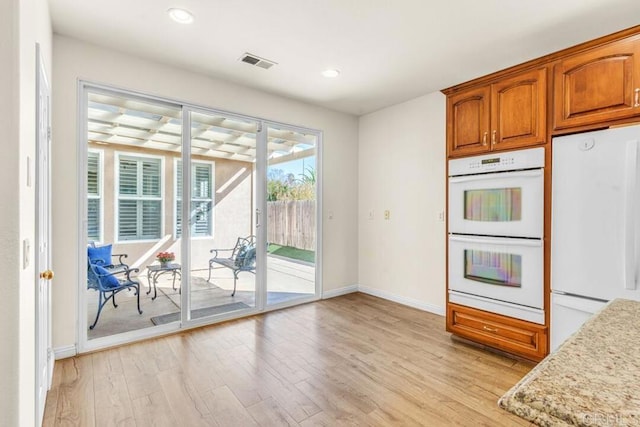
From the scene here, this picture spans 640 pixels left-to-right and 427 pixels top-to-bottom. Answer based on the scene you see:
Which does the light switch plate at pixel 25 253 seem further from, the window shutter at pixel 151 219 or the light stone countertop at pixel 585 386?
the window shutter at pixel 151 219

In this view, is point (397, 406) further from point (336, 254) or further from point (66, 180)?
point (66, 180)

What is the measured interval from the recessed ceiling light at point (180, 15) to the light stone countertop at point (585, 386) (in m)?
2.89

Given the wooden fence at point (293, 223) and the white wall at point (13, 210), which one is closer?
the white wall at point (13, 210)

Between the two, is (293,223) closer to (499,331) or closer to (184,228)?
(184,228)

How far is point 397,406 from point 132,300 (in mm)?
3024

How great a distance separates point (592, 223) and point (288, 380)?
2531 millimetres

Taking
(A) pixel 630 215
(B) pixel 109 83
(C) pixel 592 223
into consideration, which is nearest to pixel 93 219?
(B) pixel 109 83

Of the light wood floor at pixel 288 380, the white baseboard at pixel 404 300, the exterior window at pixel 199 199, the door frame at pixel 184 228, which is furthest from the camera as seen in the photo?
the white baseboard at pixel 404 300

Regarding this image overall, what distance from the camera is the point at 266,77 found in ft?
11.5

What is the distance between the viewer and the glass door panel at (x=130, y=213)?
3.01 metres

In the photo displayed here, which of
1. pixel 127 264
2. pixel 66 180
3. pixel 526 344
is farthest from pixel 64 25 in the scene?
pixel 526 344

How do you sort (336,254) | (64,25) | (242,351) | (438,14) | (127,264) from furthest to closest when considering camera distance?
1. (336,254)
2. (127,264)
3. (242,351)
4. (64,25)
5. (438,14)

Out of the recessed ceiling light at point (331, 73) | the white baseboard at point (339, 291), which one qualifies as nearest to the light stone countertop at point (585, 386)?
the recessed ceiling light at point (331, 73)

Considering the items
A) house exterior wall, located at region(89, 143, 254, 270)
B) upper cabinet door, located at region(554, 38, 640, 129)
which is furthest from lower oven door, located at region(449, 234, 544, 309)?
house exterior wall, located at region(89, 143, 254, 270)
